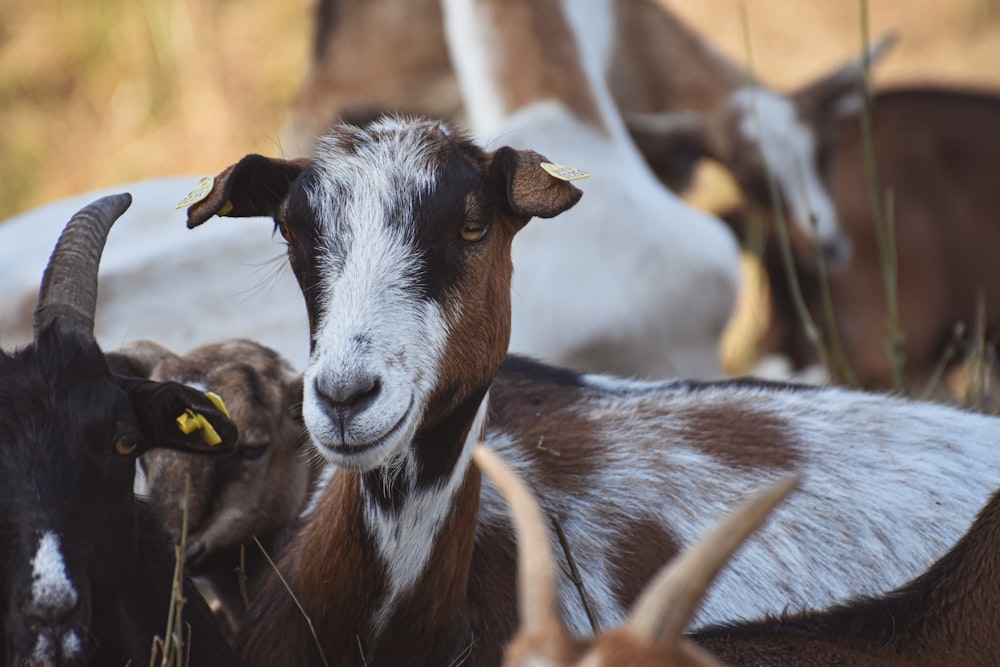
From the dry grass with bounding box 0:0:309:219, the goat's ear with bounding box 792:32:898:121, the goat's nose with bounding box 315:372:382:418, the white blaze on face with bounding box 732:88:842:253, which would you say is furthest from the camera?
the dry grass with bounding box 0:0:309:219

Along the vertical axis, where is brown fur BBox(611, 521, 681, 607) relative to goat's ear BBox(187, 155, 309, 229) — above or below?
below

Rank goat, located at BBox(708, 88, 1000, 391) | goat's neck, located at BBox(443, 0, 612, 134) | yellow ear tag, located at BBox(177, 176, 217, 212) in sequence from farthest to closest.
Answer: goat, located at BBox(708, 88, 1000, 391)
goat's neck, located at BBox(443, 0, 612, 134)
yellow ear tag, located at BBox(177, 176, 217, 212)

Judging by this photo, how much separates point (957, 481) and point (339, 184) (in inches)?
77.8

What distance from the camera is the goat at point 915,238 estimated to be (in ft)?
28.7

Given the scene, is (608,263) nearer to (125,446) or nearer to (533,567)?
(125,446)

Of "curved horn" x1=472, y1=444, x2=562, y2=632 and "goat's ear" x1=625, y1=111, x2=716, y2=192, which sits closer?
"curved horn" x1=472, y1=444, x2=562, y2=632

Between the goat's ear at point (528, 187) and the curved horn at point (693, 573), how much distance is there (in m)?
1.39

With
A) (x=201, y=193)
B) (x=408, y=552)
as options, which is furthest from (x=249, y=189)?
(x=408, y=552)

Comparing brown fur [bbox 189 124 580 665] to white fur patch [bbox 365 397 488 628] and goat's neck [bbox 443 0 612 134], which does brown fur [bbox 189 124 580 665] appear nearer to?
white fur patch [bbox 365 397 488 628]

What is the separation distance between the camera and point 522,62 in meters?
6.76

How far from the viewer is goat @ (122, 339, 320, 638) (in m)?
4.01

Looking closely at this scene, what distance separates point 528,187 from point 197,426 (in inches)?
36.6

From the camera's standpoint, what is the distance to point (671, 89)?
9.12 meters

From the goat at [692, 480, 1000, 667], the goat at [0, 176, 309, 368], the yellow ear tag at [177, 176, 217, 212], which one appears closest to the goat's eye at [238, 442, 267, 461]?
the yellow ear tag at [177, 176, 217, 212]
